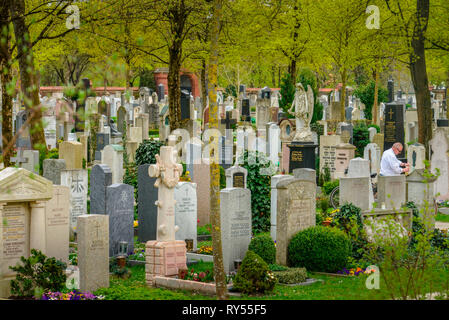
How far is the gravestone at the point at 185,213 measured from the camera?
15867mm

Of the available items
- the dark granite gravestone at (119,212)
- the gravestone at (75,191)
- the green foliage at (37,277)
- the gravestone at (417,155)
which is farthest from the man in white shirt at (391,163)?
the green foliage at (37,277)

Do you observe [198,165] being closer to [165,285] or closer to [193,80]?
[165,285]

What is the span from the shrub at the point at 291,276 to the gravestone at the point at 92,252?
268 cm

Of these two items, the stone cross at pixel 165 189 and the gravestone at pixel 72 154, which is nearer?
the stone cross at pixel 165 189

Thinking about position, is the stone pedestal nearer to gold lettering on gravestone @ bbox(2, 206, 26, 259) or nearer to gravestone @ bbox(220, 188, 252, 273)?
gravestone @ bbox(220, 188, 252, 273)

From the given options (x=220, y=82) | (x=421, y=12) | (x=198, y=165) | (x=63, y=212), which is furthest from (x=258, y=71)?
(x=63, y=212)

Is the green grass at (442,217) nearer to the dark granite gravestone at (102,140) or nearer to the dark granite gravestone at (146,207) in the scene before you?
the dark granite gravestone at (146,207)

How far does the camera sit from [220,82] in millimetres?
66812

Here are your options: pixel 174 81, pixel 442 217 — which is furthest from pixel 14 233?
pixel 174 81

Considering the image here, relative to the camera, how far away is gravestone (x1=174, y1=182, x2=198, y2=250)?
15.9 metres

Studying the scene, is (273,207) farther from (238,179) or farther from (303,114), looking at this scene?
(303,114)

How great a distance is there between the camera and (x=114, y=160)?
20938 mm

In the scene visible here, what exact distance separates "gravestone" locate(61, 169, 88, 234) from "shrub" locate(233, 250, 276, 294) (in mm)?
6047

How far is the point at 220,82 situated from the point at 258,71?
5645mm
